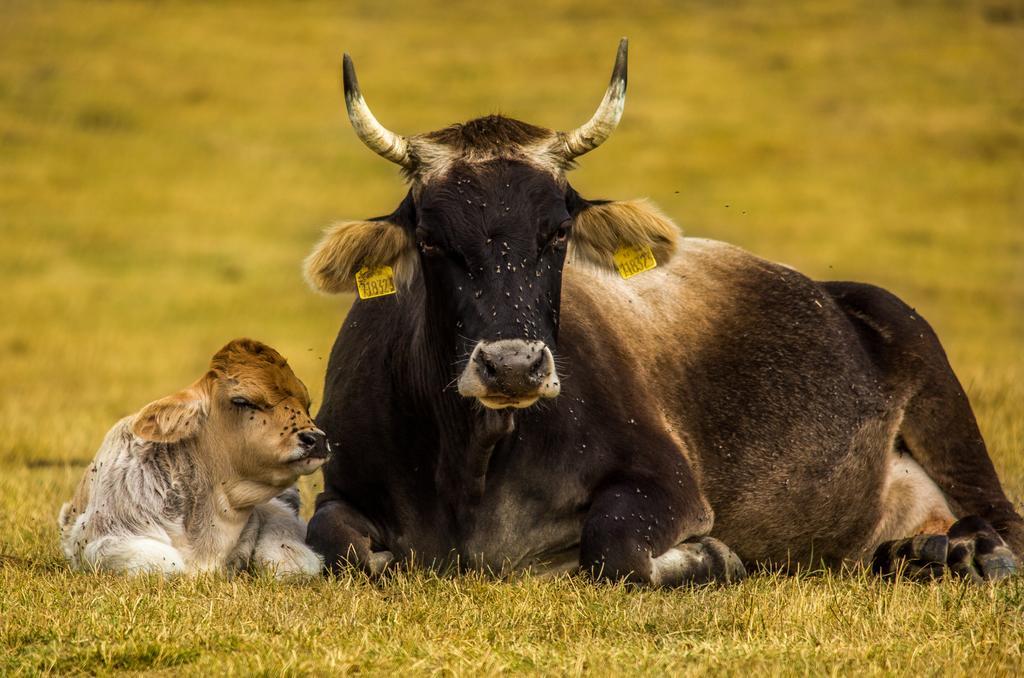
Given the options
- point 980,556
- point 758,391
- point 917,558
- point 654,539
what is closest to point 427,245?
point 654,539

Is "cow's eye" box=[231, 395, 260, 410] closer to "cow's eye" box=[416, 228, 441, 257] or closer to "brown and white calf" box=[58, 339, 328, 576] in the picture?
"brown and white calf" box=[58, 339, 328, 576]

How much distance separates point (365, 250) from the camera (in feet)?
27.2

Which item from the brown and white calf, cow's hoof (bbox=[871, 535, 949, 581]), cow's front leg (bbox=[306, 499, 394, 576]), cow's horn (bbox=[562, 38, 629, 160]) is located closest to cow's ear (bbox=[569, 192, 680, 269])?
cow's horn (bbox=[562, 38, 629, 160])

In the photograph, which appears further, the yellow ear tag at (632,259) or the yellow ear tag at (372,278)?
the yellow ear tag at (632,259)

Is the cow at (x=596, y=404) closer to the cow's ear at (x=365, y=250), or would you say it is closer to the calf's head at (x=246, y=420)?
the cow's ear at (x=365, y=250)

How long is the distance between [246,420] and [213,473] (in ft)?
1.15

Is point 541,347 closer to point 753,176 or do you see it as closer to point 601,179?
point 601,179

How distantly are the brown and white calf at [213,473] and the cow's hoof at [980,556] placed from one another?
3.48 meters

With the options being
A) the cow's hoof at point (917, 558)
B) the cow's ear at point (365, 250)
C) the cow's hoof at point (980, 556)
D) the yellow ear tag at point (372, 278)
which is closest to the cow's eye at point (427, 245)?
the cow's ear at point (365, 250)

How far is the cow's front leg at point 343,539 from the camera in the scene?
26.3ft

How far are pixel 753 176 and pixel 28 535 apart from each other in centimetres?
3489

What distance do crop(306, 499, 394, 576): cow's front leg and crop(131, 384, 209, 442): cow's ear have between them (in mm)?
813

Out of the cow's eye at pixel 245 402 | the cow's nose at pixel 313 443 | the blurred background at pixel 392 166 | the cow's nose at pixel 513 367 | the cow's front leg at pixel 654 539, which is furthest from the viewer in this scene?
the blurred background at pixel 392 166

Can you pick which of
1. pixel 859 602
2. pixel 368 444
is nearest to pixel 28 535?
pixel 368 444
